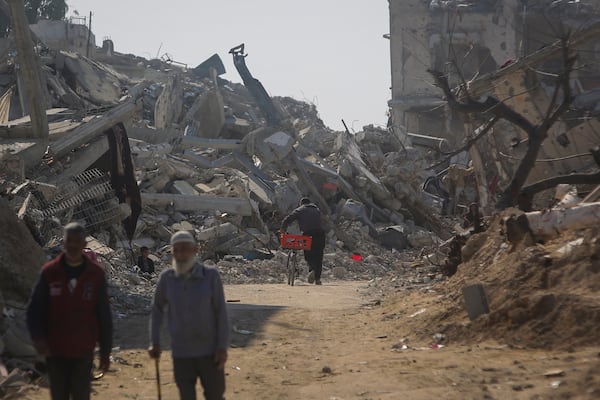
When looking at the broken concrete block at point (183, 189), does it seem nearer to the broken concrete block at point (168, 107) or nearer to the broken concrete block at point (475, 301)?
the broken concrete block at point (168, 107)

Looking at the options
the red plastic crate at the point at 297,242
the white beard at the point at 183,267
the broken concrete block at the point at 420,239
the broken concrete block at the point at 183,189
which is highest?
the broken concrete block at the point at 183,189

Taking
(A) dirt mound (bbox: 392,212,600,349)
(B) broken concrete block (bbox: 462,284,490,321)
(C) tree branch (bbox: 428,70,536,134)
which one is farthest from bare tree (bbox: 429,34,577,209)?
(B) broken concrete block (bbox: 462,284,490,321)

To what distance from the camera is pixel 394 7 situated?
149 feet

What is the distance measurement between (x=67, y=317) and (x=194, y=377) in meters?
0.82

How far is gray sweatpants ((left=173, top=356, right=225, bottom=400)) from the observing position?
564cm

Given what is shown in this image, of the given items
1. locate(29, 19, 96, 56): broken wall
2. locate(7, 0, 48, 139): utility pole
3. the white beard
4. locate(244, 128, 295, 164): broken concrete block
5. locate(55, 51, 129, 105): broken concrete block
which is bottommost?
the white beard

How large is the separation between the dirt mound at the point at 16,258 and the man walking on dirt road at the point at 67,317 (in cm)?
349

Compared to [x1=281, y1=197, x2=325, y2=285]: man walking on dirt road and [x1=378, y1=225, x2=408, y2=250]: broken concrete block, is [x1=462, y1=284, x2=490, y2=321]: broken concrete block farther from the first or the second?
[x1=378, y1=225, x2=408, y2=250]: broken concrete block

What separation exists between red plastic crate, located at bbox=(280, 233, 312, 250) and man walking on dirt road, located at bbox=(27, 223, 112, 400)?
33.9ft

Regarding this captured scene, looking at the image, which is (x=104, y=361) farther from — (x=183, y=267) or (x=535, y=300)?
(x=535, y=300)

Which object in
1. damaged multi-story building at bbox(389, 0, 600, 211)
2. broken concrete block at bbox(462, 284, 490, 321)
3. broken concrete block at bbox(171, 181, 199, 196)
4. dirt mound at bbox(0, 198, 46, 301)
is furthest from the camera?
damaged multi-story building at bbox(389, 0, 600, 211)

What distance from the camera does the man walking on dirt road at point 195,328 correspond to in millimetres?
5629

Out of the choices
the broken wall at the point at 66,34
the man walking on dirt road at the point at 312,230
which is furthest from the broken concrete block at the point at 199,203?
the broken wall at the point at 66,34

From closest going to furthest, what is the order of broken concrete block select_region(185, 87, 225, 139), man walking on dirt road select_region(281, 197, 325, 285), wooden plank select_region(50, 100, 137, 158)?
man walking on dirt road select_region(281, 197, 325, 285) → wooden plank select_region(50, 100, 137, 158) → broken concrete block select_region(185, 87, 225, 139)
